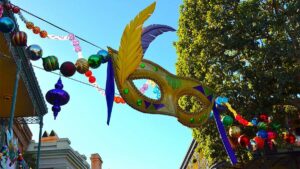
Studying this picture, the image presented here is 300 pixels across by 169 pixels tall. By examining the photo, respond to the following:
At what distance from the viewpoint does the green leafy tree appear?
13.0 metres

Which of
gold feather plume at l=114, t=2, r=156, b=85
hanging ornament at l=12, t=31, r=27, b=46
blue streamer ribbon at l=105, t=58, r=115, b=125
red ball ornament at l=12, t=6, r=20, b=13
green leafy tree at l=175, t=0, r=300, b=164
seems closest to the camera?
blue streamer ribbon at l=105, t=58, r=115, b=125

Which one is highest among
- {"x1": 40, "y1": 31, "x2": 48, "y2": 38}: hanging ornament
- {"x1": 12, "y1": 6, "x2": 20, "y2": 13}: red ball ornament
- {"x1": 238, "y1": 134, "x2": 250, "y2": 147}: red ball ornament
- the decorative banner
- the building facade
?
the building facade

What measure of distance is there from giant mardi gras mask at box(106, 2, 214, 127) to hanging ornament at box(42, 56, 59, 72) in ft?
3.35

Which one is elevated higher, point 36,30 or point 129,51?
point 36,30

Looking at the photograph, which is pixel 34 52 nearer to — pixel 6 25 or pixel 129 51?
pixel 6 25

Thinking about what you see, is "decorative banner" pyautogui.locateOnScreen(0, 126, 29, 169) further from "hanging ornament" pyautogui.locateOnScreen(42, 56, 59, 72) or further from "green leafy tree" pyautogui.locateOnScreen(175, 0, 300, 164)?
"green leafy tree" pyautogui.locateOnScreen(175, 0, 300, 164)

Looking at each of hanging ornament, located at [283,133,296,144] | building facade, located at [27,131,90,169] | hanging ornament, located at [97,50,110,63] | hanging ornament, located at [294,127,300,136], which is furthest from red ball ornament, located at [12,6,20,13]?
building facade, located at [27,131,90,169]

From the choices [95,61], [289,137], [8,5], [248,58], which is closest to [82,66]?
[95,61]

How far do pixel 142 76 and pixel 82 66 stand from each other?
1.19 m

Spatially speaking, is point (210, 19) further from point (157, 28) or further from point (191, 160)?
point (191, 160)

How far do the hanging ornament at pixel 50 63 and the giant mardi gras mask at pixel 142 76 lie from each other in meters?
1.02

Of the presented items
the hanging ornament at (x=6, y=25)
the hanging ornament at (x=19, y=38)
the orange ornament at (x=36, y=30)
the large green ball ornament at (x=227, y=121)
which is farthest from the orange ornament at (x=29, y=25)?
the large green ball ornament at (x=227, y=121)

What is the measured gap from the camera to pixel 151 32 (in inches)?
339

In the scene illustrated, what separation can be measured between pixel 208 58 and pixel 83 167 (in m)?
22.4
